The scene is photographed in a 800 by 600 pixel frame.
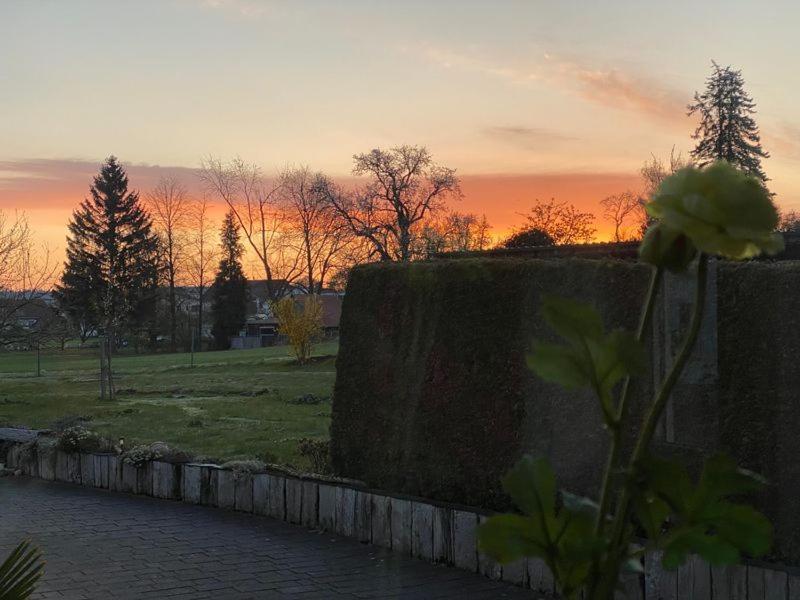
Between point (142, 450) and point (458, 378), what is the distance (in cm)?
422

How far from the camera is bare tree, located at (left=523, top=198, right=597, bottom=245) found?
31891mm

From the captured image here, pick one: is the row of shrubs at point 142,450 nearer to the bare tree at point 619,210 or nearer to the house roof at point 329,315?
the bare tree at point 619,210

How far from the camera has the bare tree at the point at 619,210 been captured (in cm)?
3098

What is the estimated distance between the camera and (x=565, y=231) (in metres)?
31.9

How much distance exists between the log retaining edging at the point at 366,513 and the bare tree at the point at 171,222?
155ft

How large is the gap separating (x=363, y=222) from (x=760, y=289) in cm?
3682

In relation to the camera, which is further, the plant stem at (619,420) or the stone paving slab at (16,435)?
the stone paving slab at (16,435)

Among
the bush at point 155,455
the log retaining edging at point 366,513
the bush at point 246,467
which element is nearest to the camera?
the log retaining edging at point 366,513

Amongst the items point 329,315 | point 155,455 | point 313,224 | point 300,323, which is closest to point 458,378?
point 155,455

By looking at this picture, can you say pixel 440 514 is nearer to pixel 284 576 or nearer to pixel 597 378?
pixel 284 576

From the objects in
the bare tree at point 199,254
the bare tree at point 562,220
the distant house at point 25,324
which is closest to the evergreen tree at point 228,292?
the bare tree at point 199,254

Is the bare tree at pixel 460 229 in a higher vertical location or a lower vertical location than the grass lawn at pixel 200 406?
higher

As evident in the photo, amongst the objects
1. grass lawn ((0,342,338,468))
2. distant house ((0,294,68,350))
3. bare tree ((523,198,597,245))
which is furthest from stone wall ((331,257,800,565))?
bare tree ((523,198,597,245))

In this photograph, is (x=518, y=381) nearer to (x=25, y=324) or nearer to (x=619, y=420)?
(x=619, y=420)
